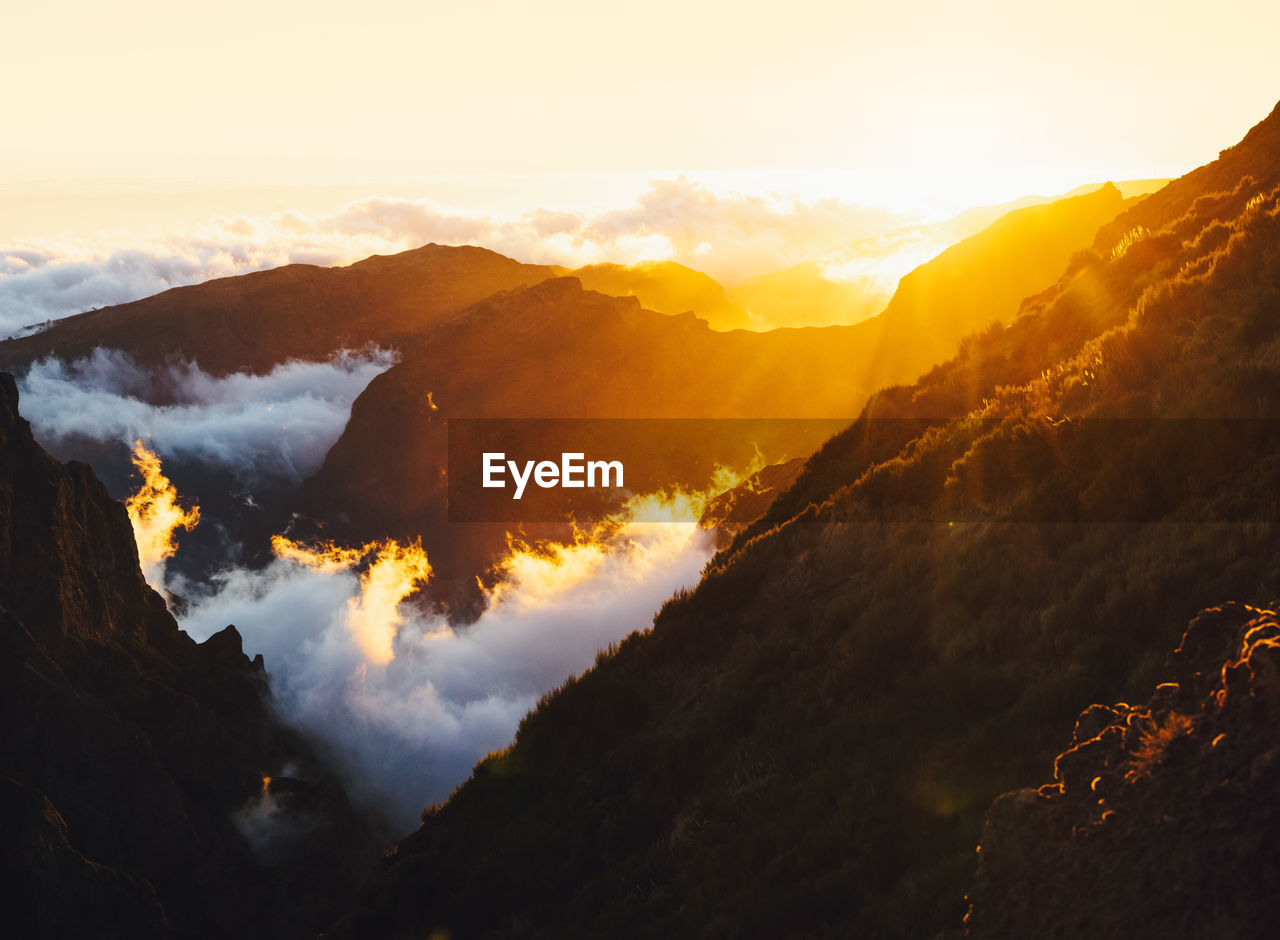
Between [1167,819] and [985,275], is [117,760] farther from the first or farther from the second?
[985,275]

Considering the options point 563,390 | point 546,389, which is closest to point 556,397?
point 563,390

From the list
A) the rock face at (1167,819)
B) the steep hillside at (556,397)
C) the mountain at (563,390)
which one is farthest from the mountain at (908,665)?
the steep hillside at (556,397)

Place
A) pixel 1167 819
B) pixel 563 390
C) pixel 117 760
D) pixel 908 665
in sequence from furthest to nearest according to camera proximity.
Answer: pixel 563 390 → pixel 117 760 → pixel 908 665 → pixel 1167 819

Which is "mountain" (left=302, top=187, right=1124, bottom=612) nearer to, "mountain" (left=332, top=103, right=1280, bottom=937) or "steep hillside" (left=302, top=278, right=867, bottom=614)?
"steep hillside" (left=302, top=278, right=867, bottom=614)

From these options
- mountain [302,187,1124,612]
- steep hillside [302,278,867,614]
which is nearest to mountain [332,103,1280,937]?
mountain [302,187,1124,612]

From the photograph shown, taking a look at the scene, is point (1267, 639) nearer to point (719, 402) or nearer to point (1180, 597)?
point (1180, 597)

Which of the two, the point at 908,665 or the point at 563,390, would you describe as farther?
the point at 563,390
